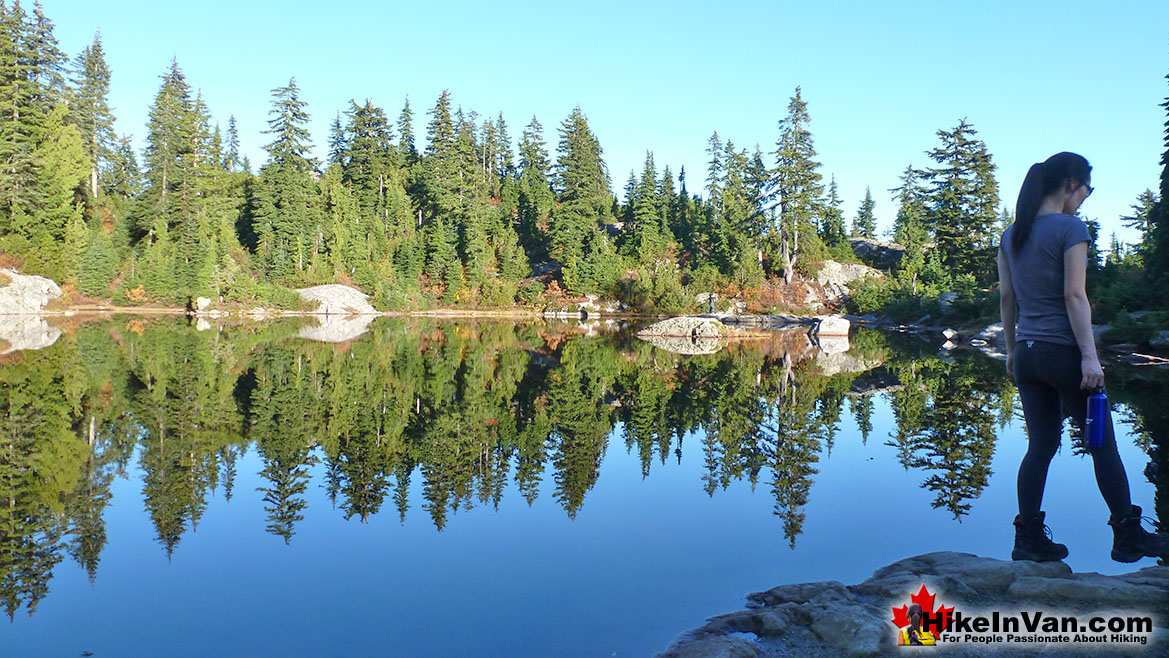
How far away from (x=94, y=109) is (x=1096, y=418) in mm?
62528

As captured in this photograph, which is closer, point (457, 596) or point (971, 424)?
point (457, 596)

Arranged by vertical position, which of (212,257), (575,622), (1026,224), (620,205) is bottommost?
(575,622)

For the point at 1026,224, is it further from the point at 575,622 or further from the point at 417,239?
the point at 417,239

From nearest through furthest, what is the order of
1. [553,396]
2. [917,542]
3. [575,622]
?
1. [575,622]
2. [917,542]
3. [553,396]

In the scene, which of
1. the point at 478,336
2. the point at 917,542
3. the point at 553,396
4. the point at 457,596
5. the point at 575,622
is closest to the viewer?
the point at 575,622

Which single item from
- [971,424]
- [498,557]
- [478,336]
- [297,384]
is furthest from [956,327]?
[498,557]

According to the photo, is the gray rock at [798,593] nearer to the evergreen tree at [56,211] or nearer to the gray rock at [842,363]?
the gray rock at [842,363]

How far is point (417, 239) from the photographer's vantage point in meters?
50.2

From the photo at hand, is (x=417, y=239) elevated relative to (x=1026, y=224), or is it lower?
elevated

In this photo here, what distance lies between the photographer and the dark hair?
13.5 feet

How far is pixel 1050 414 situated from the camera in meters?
4.16

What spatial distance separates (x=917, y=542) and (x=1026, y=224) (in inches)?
92.2

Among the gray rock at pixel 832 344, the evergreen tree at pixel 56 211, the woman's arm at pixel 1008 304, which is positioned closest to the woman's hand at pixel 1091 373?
the woman's arm at pixel 1008 304

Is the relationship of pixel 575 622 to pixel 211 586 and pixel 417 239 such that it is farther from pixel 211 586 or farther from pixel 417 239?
pixel 417 239
